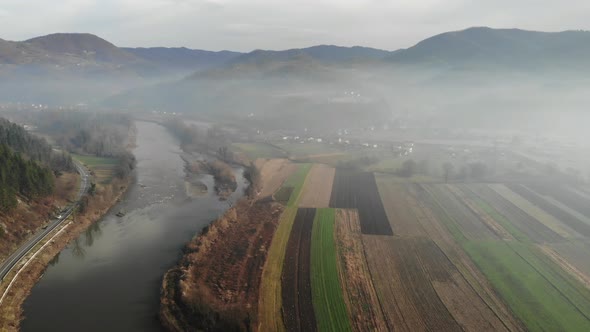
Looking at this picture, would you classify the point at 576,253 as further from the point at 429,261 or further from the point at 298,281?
the point at 298,281

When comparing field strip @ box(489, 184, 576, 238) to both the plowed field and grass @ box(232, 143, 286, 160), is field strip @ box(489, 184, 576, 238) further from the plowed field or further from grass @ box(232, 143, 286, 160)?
grass @ box(232, 143, 286, 160)

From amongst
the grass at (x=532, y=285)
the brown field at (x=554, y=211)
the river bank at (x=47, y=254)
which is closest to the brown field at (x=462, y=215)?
the grass at (x=532, y=285)

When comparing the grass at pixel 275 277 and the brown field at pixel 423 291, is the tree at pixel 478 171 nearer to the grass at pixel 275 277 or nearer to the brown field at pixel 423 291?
the brown field at pixel 423 291

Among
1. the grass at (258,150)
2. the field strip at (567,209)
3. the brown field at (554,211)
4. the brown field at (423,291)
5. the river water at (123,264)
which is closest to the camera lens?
the brown field at (423,291)

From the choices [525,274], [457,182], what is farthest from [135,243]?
[457,182]

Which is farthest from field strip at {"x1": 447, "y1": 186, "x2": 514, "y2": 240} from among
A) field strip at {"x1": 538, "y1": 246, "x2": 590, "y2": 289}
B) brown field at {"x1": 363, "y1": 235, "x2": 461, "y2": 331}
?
brown field at {"x1": 363, "y1": 235, "x2": 461, "y2": 331}

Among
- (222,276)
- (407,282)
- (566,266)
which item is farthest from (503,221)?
(222,276)

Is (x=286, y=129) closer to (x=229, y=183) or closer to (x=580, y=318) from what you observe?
(x=229, y=183)
